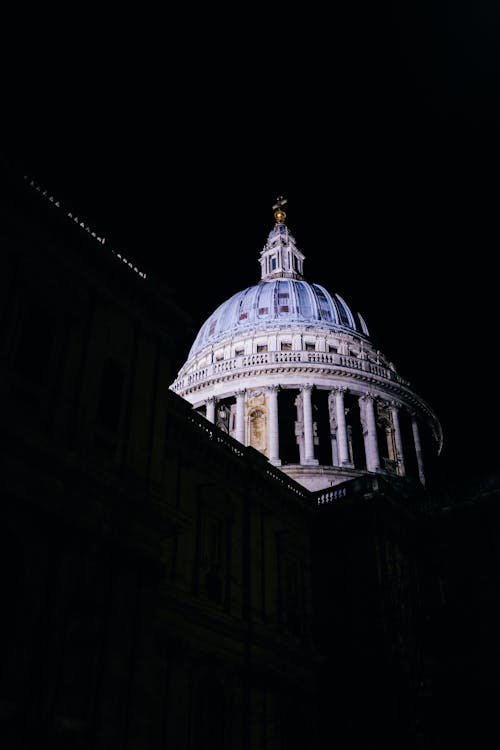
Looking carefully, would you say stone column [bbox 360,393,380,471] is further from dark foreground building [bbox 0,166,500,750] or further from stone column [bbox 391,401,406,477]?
dark foreground building [bbox 0,166,500,750]

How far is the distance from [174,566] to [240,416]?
26227mm

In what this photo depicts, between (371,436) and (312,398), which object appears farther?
(312,398)

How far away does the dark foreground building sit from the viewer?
15.9 metres

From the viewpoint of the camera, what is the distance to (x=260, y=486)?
95.0ft

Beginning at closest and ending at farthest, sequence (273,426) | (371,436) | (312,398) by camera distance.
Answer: (273,426) → (371,436) → (312,398)

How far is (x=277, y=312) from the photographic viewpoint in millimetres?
59125

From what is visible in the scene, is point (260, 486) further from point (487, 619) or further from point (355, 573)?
point (487, 619)

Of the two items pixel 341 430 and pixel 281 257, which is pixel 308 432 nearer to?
pixel 341 430

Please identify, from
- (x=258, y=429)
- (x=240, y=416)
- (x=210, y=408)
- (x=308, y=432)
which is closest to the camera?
(x=308, y=432)

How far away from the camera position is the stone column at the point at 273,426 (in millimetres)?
46094

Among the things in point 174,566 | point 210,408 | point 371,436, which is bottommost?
point 174,566

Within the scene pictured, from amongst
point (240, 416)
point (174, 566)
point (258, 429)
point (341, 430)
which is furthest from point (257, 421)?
point (174, 566)

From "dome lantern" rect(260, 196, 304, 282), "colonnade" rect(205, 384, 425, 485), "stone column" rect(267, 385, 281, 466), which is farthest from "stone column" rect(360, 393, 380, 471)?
"dome lantern" rect(260, 196, 304, 282)

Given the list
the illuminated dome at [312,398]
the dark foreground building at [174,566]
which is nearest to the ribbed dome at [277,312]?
the illuminated dome at [312,398]
